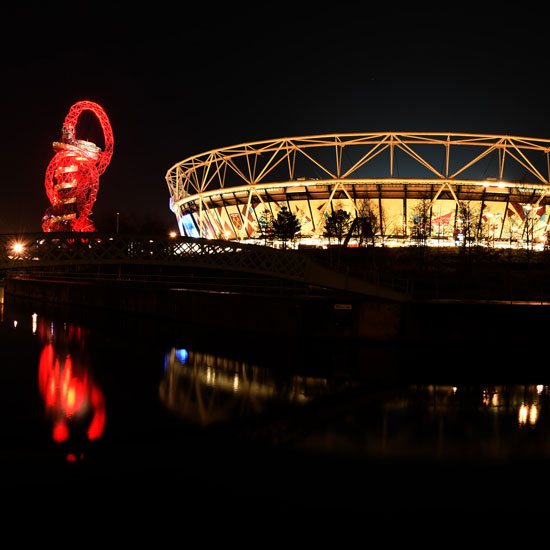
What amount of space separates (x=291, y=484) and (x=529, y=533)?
382 cm

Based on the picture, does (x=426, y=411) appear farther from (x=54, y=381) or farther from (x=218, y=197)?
(x=218, y=197)

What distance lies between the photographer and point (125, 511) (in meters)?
7.56

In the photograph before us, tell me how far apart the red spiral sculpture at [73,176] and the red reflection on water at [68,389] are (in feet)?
96.3

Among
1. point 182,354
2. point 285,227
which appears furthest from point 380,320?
point 285,227

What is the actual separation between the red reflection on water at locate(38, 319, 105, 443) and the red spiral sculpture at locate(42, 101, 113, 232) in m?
29.4

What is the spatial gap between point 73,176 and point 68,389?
41.2 meters

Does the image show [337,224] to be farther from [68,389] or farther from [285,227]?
[68,389]

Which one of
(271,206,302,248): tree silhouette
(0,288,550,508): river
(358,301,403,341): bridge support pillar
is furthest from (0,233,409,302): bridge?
(271,206,302,248): tree silhouette

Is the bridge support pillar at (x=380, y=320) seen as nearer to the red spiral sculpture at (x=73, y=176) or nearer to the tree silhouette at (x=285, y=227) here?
the tree silhouette at (x=285, y=227)

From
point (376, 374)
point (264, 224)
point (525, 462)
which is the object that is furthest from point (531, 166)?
point (525, 462)

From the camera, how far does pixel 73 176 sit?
166 ft

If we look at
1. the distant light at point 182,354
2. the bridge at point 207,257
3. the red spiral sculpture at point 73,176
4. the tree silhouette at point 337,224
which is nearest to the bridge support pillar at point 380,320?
the bridge at point 207,257

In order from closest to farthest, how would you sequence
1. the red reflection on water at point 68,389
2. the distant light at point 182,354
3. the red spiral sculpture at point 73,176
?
the red reflection on water at point 68,389
the distant light at point 182,354
the red spiral sculpture at point 73,176

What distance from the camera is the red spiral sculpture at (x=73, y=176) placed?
162 feet
